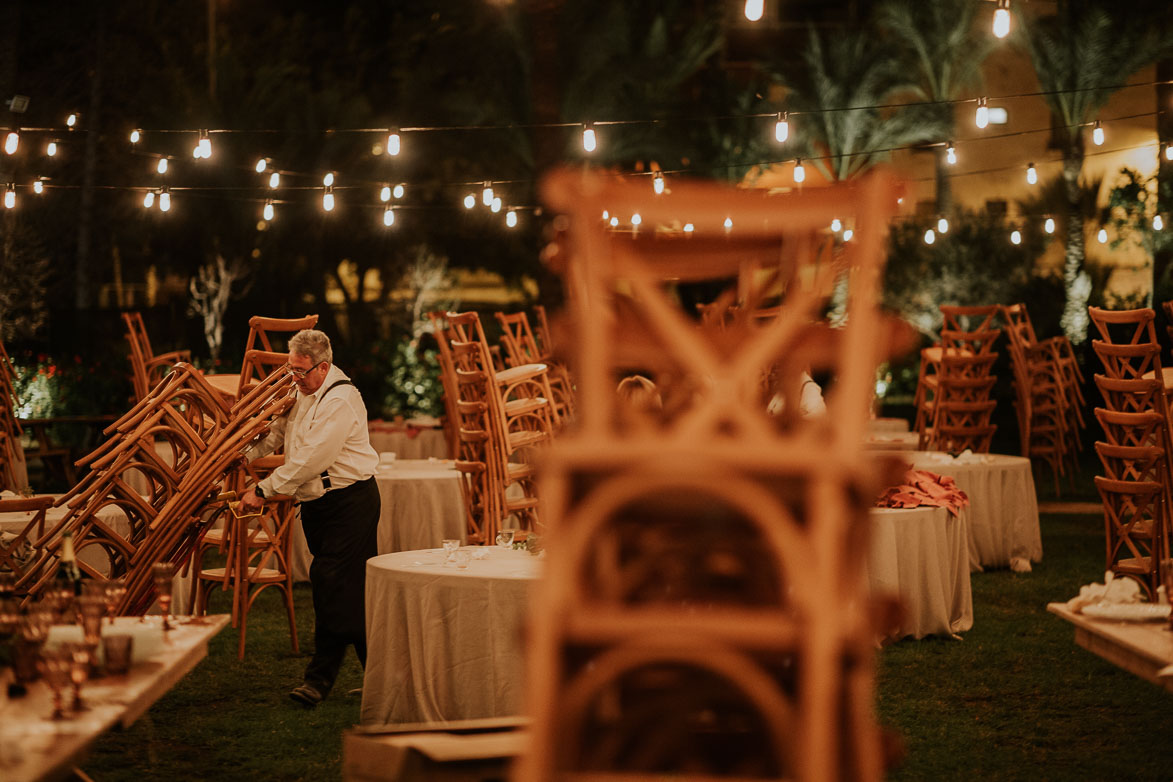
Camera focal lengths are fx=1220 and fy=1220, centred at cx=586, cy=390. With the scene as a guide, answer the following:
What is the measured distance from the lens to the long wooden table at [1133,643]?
3150mm

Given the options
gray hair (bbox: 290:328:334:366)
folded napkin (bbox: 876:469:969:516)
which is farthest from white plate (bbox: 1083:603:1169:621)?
Result: gray hair (bbox: 290:328:334:366)

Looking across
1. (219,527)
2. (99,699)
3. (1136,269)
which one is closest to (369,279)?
(1136,269)

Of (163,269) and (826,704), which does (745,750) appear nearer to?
(826,704)

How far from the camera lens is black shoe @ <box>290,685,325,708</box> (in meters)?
6.00

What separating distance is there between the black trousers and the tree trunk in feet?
65.3

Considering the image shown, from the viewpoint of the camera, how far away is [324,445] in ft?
19.0

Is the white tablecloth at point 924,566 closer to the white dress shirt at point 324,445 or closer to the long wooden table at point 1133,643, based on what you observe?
the white dress shirt at point 324,445

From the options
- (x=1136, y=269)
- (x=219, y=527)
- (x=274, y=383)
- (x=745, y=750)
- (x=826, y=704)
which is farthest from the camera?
(x=1136, y=269)

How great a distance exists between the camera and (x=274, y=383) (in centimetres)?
580

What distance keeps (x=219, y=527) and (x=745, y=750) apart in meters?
6.80

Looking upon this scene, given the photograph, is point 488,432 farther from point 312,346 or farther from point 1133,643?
point 1133,643

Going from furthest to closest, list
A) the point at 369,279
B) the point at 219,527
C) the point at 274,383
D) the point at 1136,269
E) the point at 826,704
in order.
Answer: the point at 369,279
the point at 1136,269
the point at 219,527
the point at 274,383
the point at 826,704

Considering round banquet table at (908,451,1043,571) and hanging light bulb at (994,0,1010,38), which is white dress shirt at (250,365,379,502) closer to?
hanging light bulb at (994,0,1010,38)

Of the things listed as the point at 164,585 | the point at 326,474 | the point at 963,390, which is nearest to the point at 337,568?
the point at 326,474
